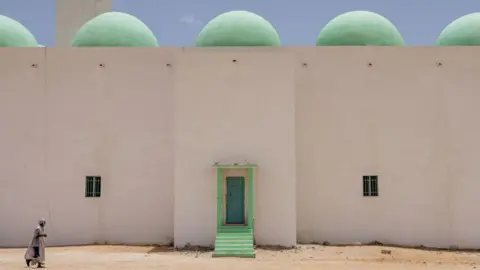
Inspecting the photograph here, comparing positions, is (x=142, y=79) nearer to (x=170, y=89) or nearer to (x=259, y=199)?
(x=170, y=89)

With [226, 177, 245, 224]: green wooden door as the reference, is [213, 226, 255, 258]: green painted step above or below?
below

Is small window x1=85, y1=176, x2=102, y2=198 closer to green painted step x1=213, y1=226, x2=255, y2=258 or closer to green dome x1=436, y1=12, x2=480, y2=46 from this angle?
green painted step x1=213, y1=226, x2=255, y2=258

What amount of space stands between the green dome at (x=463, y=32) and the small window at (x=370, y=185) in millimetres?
4946

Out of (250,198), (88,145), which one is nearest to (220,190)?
(250,198)

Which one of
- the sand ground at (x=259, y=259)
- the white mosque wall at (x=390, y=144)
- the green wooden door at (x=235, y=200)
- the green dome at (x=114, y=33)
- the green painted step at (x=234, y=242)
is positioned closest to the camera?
the sand ground at (x=259, y=259)

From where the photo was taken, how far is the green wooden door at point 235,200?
13398 mm

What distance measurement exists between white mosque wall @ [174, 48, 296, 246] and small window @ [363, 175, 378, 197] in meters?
2.36

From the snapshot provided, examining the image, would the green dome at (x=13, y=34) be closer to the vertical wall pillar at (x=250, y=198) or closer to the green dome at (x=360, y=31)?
the vertical wall pillar at (x=250, y=198)

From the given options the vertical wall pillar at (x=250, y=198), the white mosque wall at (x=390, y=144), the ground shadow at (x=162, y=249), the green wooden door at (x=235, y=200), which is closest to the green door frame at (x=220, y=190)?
the vertical wall pillar at (x=250, y=198)

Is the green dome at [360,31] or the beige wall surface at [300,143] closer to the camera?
the beige wall surface at [300,143]

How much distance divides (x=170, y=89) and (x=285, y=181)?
4.01 metres

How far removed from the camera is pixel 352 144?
14.6 metres

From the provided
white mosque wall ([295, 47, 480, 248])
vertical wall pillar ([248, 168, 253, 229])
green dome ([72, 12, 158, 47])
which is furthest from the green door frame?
green dome ([72, 12, 158, 47])

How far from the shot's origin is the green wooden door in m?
13.4
